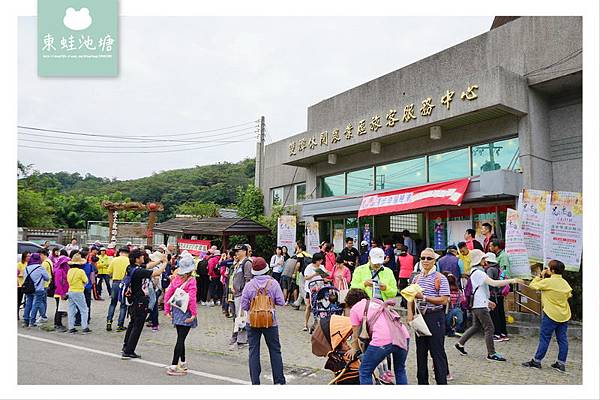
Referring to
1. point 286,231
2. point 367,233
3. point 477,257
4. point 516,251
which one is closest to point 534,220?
point 516,251

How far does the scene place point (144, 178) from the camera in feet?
209

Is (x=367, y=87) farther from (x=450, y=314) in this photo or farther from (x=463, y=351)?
(x=463, y=351)

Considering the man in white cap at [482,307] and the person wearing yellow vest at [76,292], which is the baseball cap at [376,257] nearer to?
the man in white cap at [482,307]

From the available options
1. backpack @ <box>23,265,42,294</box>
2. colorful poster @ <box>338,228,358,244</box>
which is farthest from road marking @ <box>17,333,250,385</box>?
colorful poster @ <box>338,228,358,244</box>

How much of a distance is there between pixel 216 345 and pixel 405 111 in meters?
8.69

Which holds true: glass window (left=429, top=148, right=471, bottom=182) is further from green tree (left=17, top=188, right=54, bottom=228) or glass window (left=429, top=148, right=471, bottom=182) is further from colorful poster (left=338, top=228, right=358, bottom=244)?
green tree (left=17, top=188, right=54, bottom=228)

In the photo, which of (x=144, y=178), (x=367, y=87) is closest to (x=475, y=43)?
(x=367, y=87)

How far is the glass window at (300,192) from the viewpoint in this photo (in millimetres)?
20125

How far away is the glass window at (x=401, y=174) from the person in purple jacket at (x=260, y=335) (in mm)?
9452

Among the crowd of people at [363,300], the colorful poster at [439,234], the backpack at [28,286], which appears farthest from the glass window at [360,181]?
the backpack at [28,286]

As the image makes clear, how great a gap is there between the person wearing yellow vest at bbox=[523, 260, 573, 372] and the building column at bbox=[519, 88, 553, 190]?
15.4ft

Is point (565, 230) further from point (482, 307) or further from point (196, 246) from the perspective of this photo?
point (196, 246)

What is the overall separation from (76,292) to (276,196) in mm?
12909

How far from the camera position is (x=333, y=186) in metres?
18.2
